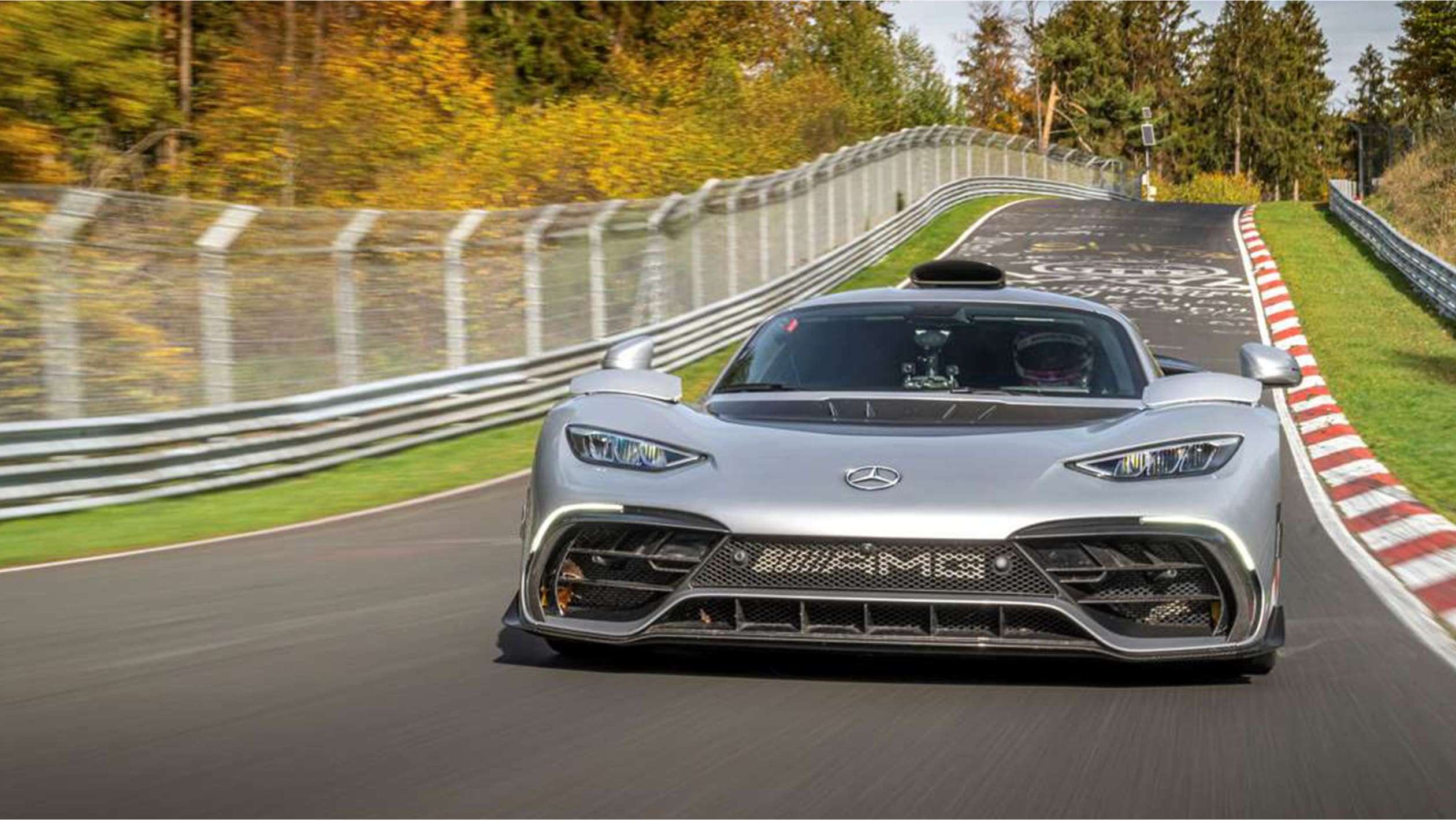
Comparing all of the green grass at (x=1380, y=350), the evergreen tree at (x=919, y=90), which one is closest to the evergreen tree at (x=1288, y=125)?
the evergreen tree at (x=919, y=90)

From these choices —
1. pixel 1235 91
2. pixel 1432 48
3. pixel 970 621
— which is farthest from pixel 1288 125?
pixel 970 621

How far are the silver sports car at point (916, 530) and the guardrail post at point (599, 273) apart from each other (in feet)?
47.5

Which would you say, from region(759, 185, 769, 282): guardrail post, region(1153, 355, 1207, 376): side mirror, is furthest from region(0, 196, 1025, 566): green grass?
region(759, 185, 769, 282): guardrail post

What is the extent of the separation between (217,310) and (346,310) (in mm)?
1729

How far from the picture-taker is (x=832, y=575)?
5344 millimetres

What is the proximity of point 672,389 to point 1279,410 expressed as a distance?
42.0 ft

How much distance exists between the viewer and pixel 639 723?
526 cm

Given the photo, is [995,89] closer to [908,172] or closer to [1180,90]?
[1180,90]

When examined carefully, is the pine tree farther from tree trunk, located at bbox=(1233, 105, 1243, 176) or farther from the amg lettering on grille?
the amg lettering on grille

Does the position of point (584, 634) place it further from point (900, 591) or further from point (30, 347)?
point (30, 347)

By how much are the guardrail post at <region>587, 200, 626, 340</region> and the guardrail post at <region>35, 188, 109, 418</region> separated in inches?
325

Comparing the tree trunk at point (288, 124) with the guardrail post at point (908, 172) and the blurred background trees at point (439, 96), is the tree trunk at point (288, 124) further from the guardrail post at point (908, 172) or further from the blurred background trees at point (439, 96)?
the guardrail post at point (908, 172)

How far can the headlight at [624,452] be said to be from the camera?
223 inches

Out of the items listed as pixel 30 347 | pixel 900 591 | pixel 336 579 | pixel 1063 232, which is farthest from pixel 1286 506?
pixel 1063 232
